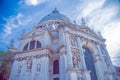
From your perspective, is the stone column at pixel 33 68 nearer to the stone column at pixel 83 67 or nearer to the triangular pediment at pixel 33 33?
the triangular pediment at pixel 33 33

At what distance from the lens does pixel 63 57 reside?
57.8 ft

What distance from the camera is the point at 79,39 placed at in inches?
830

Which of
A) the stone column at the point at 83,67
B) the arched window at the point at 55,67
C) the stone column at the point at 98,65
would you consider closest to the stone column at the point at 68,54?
the stone column at the point at 83,67

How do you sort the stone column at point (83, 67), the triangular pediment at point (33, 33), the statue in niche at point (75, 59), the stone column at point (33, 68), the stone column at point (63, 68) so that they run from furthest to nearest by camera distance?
the triangular pediment at point (33, 33) → the stone column at point (33, 68) → the statue in niche at point (75, 59) → the stone column at point (63, 68) → the stone column at point (83, 67)

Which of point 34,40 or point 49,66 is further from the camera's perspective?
point 34,40

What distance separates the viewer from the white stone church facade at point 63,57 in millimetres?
17312

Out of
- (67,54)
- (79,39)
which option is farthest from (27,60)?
(79,39)

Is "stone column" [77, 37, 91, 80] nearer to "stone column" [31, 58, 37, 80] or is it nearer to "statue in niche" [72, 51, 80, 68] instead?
"statue in niche" [72, 51, 80, 68]

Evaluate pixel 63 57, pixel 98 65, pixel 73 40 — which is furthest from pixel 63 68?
pixel 98 65

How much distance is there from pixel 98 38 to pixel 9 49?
19.4 metres

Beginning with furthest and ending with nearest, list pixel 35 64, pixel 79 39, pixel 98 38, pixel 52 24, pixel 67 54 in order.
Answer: pixel 52 24, pixel 98 38, pixel 79 39, pixel 35 64, pixel 67 54

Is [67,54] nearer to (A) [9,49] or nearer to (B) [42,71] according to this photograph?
(B) [42,71]

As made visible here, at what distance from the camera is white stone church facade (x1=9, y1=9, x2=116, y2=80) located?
17312 mm

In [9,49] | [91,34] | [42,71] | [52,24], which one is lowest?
[42,71]
